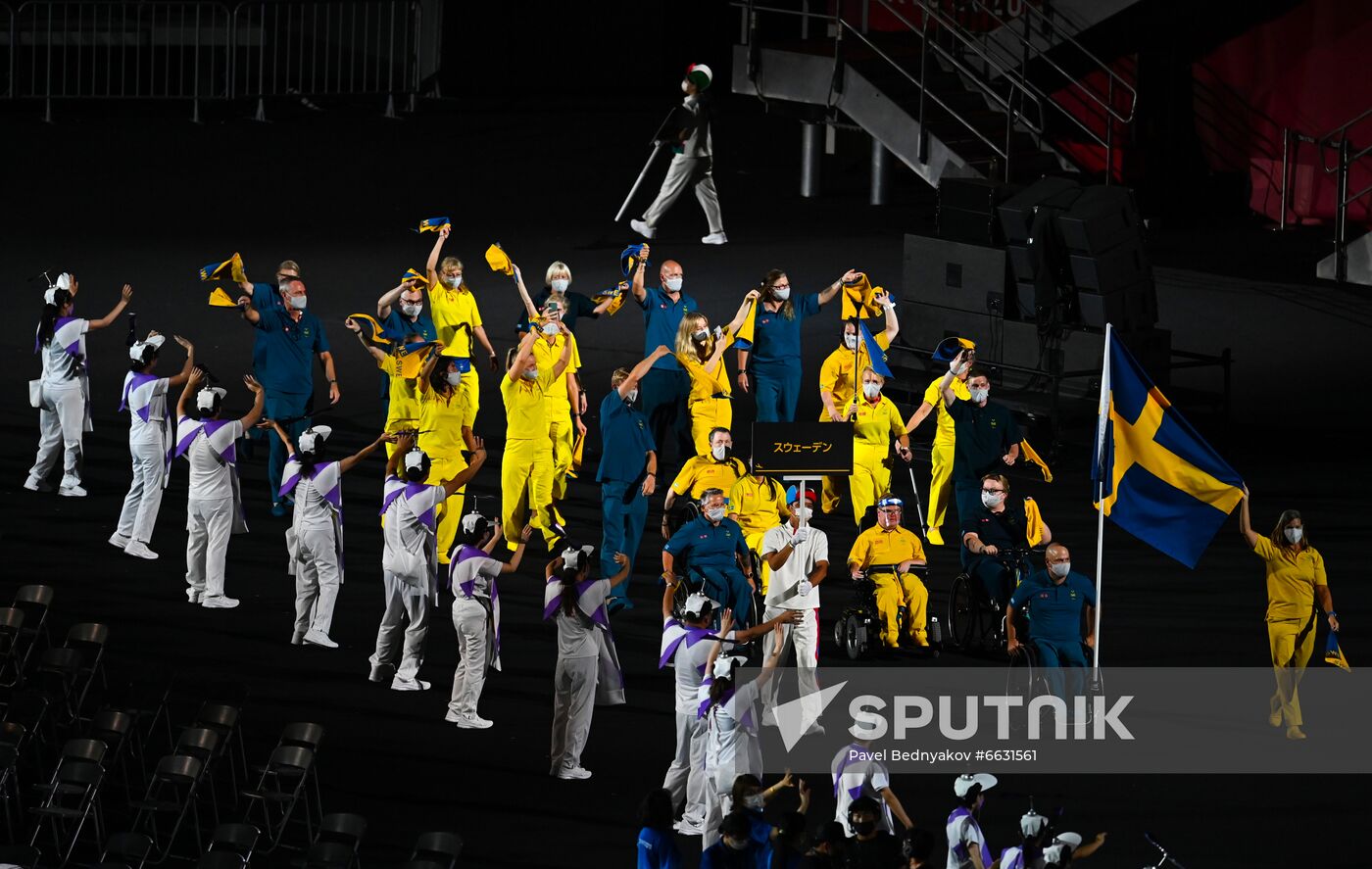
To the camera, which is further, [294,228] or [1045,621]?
[294,228]

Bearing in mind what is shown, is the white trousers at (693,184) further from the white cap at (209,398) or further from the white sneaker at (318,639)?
the white sneaker at (318,639)

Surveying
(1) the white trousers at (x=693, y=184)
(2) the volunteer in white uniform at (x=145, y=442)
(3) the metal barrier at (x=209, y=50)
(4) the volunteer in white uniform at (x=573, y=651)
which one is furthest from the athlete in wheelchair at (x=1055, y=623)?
(3) the metal barrier at (x=209, y=50)

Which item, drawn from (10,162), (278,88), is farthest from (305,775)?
(278,88)

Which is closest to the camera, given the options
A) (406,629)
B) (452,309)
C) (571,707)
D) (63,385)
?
(571,707)

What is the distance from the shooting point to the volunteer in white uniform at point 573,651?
16.0 m

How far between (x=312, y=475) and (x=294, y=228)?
12435 millimetres

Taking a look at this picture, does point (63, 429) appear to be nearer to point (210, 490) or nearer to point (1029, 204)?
point (210, 490)

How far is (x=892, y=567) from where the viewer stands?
59.6ft

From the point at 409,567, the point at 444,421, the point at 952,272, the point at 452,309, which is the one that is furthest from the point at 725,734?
the point at 952,272

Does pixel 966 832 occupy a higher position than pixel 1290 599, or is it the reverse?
pixel 1290 599

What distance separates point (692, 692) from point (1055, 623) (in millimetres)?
2753

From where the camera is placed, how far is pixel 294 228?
29875 millimetres

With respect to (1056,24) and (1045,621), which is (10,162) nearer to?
(1056,24)

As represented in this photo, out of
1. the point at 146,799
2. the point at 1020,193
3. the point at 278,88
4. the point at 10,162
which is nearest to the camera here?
the point at 146,799
